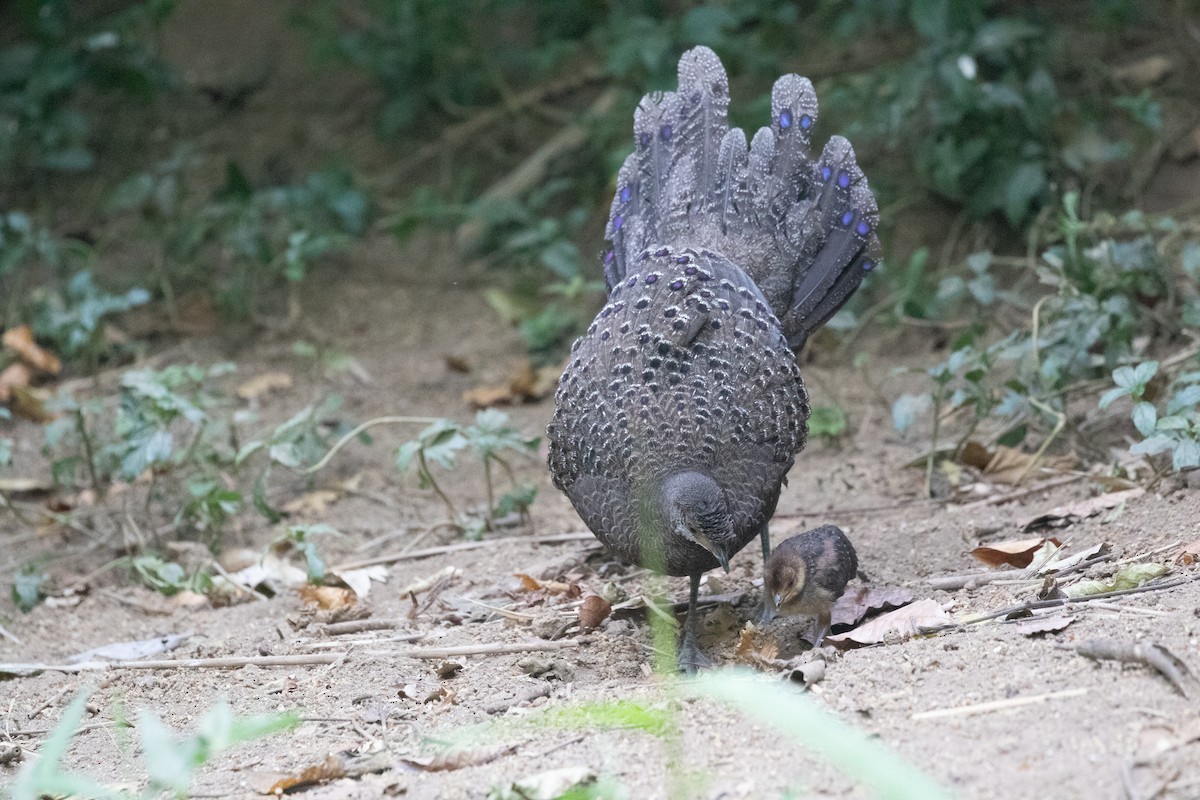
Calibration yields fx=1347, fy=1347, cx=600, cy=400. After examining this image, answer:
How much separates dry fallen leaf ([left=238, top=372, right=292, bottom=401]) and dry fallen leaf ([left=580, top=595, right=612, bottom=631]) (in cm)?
343

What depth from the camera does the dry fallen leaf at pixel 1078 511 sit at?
15.7 feet

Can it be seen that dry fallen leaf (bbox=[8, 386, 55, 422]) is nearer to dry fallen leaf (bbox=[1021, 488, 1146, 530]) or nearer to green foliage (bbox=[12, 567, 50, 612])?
green foliage (bbox=[12, 567, 50, 612])

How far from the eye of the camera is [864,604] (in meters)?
4.25

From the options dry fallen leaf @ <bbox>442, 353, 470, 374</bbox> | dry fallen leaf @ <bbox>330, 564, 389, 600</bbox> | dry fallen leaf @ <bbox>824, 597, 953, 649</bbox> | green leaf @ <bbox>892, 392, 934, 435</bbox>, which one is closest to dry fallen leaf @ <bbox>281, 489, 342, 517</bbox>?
dry fallen leaf @ <bbox>330, 564, 389, 600</bbox>

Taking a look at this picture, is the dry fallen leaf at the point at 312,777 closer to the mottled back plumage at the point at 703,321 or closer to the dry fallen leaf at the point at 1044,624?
the mottled back plumage at the point at 703,321

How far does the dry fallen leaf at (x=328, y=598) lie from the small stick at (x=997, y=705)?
2492mm

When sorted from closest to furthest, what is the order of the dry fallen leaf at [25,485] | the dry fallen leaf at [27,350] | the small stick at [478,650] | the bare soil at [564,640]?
the bare soil at [564,640], the small stick at [478,650], the dry fallen leaf at [25,485], the dry fallen leaf at [27,350]

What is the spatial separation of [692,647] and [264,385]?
3.74m

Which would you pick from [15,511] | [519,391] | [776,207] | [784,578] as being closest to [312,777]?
[784,578]

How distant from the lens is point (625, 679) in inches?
163

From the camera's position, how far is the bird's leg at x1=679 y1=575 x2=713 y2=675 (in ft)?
14.4

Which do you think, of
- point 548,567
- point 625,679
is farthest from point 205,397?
point 625,679

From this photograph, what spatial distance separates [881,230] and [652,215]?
8.46ft

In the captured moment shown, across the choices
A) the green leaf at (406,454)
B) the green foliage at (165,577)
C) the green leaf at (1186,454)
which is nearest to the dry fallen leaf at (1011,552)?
the green leaf at (1186,454)
